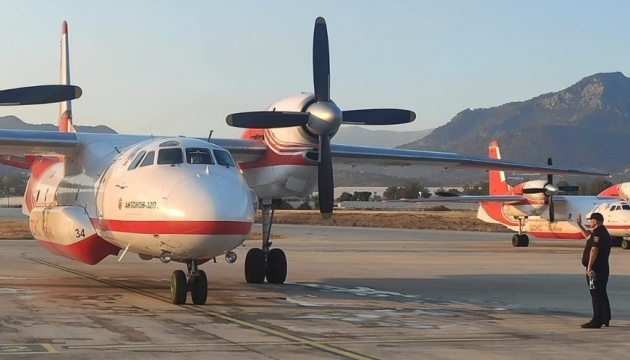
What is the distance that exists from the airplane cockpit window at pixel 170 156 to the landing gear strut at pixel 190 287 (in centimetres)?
160

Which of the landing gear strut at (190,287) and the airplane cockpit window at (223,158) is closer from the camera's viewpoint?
the landing gear strut at (190,287)

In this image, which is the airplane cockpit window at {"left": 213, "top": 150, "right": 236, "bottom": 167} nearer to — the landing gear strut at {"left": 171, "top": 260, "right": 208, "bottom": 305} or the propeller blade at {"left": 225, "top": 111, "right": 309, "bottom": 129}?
the landing gear strut at {"left": 171, "top": 260, "right": 208, "bottom": 305}

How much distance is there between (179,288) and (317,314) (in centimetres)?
223

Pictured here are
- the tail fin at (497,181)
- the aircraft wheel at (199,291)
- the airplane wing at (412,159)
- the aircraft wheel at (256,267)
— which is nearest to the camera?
the aircraft wheel at (199,291)

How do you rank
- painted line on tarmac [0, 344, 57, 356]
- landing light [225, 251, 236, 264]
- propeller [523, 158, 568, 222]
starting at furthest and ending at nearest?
1. propeller [523, 158, 568, 222]
2. landing light [225, 251, 236, 264]
3. painted line on tarmac [0, 344, 57, 356]

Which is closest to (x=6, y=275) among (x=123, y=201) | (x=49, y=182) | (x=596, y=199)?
(x=49, y=182)

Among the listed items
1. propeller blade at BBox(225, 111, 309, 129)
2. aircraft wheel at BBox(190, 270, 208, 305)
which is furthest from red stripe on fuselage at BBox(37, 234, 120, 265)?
propeller blade at BBox(225, 111, 309, 129)

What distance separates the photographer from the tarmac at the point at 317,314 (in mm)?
9250

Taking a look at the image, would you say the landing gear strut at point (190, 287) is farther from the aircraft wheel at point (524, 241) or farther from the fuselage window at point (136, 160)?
the aircraft wheel at point (524, 241)

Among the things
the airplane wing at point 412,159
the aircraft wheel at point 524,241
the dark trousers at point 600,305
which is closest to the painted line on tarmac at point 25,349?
the dark trousers at point 600,305

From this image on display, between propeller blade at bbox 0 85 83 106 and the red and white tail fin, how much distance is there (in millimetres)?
6177

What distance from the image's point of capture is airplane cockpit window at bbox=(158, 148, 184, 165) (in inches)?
537

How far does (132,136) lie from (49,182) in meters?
2.61

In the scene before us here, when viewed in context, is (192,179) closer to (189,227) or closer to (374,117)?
(189,227)
